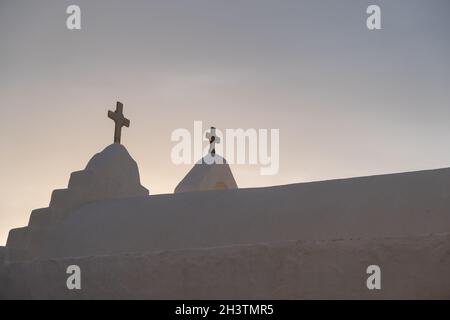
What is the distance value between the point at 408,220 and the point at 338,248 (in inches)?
44.4

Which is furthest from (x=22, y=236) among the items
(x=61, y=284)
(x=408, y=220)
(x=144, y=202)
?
(x=408, y=220)

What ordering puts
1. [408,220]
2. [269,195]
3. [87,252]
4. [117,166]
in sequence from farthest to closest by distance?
[117,166] → [87,252] → [269,195] → [408,220]

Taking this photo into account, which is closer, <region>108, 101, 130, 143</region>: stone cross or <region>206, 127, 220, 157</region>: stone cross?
<region>108, 101, 130, 143</region>: stone cross

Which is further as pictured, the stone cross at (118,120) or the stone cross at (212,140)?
the stone cross at (212,140)

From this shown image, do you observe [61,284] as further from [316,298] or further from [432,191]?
[432,191]

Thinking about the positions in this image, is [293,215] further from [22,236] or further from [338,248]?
[22,236]

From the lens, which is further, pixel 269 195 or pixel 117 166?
pixel 117 166

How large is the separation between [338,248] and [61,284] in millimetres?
5546

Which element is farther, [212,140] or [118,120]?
[212,140]

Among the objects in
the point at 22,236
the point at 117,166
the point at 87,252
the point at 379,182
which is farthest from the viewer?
the point at 117,166

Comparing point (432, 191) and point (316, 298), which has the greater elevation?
point (432, 191)
